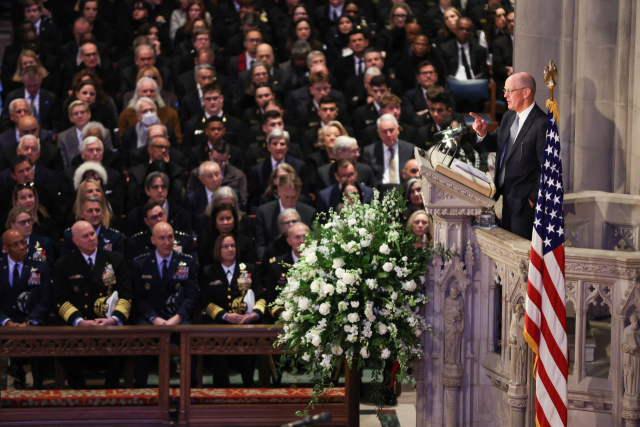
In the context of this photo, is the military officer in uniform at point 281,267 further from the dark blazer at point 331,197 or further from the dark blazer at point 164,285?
the dark blazer at point 331,197

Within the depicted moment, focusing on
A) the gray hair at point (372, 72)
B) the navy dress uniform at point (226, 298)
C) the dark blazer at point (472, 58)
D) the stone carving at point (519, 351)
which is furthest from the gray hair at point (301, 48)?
the stone carving at point (519, 351)

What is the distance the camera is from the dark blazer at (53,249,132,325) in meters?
7.51

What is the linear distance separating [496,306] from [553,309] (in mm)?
820

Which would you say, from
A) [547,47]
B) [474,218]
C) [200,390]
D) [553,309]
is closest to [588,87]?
[547,47]

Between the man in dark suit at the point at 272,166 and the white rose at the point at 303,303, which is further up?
the man in dark suit at the point at 272,166

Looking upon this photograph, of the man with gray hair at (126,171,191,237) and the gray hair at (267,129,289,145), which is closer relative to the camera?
the man with gray hair at (126,171,191,237)

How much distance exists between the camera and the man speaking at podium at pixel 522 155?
564 cm

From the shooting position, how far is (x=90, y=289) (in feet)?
24.9

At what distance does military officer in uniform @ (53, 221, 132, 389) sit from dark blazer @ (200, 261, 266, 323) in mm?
637

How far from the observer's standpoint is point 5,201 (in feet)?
29.3

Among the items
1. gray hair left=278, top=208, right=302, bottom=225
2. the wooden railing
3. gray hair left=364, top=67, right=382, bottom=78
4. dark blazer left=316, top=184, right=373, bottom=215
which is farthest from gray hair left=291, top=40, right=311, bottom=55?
the wooden railing

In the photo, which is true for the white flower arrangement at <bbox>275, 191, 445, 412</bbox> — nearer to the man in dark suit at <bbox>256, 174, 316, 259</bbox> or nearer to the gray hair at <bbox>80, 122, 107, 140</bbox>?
the man in dark suit at <bbox>256, 174, 316, 259</bbox>

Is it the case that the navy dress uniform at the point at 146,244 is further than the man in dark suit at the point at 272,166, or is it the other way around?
the man in dark suit at the point at 272,166

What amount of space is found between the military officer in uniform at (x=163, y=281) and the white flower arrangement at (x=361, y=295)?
6.66ft
